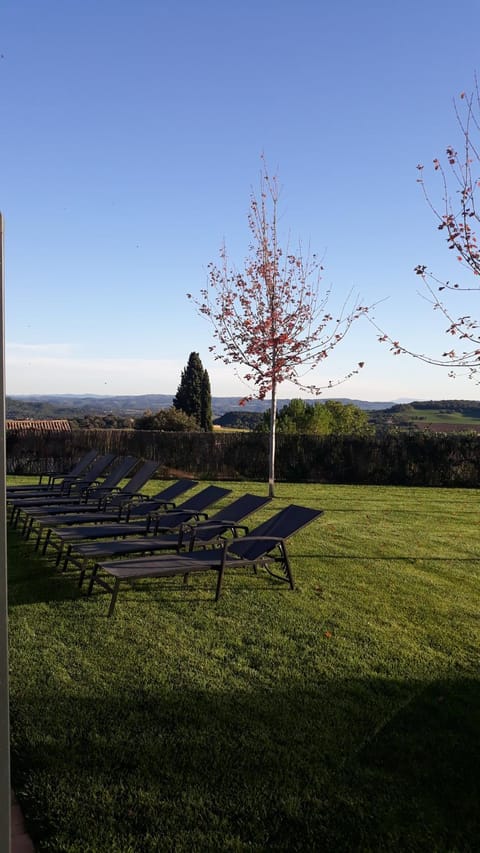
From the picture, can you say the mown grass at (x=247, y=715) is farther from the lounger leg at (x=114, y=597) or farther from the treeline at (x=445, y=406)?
the treeline at (x=445, y=406)

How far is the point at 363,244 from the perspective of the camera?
45.0ft

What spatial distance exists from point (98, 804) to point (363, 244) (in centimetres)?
1289

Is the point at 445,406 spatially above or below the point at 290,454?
above

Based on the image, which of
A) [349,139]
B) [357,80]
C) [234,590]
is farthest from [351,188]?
[234,590]

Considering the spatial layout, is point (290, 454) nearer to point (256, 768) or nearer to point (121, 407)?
point (256, 768)

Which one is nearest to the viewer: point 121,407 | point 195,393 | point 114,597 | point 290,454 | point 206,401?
point 114,597

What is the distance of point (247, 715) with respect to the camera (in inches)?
134

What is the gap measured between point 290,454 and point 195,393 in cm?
2542

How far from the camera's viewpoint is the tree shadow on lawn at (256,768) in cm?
243

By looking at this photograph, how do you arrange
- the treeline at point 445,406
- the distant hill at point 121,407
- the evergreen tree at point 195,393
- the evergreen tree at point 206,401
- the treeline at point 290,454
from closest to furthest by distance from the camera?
the treeline at point 290,454 → the distant hill at point 121,407 → the treeline at point 445,406 → the evergreen tree at point 195,393 → the evergreen tree at point 206,401

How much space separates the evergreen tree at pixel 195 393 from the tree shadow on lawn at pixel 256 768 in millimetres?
39211

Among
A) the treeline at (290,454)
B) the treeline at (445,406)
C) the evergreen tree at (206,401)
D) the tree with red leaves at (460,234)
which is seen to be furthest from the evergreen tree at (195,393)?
the tree with red leaves at (460,234)

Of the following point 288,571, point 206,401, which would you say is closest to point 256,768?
point 288,571

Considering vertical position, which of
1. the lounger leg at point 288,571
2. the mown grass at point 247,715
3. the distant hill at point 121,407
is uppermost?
the distant hill at point 121,407
